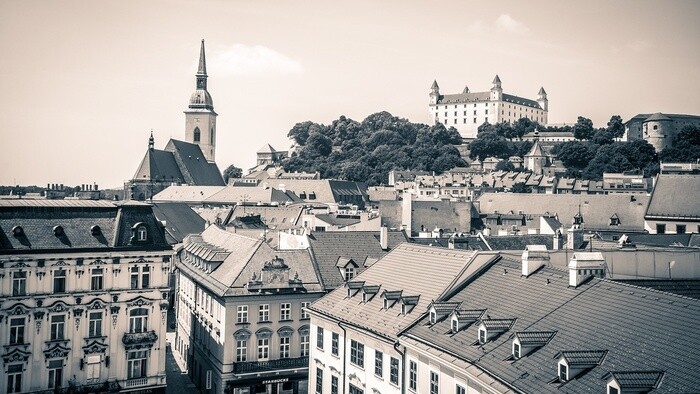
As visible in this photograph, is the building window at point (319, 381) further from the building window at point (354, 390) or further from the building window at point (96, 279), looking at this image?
the building window at point (96, 279)

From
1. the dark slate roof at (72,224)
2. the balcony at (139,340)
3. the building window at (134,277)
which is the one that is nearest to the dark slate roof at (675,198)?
the dark slate roof at (72,224)

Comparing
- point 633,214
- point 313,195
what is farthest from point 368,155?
point 633,214

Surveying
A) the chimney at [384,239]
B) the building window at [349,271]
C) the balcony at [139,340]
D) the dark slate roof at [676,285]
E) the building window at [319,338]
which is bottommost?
the balcony at [139,340]

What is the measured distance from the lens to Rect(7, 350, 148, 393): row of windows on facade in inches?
1500

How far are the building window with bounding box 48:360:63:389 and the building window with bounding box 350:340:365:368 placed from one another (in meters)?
17.4

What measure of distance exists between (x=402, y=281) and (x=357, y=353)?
4.22 meters

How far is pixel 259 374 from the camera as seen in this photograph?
141 feet

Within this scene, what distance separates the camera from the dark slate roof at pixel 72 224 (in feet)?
129

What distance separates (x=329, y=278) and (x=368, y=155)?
505 feet

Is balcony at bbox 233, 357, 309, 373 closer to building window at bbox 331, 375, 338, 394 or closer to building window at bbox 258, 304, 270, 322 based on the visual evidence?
building window at bbox 258, 304, 270, 322

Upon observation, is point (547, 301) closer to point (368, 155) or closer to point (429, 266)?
point (429, 266)

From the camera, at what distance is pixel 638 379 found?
1811cm

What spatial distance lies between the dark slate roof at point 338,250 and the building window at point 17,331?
1797 centimetres

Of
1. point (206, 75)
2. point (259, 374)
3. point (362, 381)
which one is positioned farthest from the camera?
point (206, 75)
